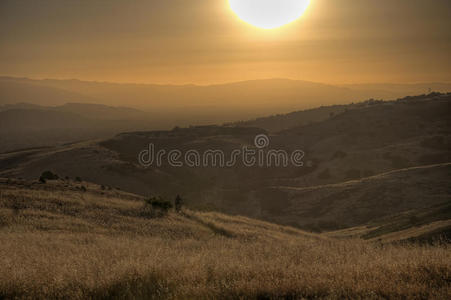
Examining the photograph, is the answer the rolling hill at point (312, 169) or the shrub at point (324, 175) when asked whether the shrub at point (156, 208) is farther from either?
the shrub at point (324, 175)

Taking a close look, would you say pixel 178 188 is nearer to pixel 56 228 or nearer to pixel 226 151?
pixel 226 151

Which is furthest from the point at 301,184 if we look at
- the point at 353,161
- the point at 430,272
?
the point at 430,272

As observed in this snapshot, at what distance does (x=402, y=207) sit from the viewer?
48.3 m

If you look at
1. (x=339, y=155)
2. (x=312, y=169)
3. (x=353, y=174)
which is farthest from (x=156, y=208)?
(x=339, y=155)

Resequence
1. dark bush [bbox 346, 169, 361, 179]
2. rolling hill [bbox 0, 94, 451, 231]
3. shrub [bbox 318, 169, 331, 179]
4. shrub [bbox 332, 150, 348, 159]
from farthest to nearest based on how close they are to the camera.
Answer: shrub [bbox 332, 150, 348, 159]
shrub [bbox 318, 169, 331, 179]
dark bush [bbox 346, 169, 361, 179]
rolling hill [bbox 0, 94, 451, 231]

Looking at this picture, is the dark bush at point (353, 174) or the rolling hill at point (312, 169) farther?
the dark bush at point (353, 174)

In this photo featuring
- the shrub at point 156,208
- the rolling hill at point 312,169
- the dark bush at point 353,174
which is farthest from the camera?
the dark bush at point 353,174

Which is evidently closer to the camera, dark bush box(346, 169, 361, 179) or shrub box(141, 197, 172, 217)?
shrub box(141, 197, 172, 217)

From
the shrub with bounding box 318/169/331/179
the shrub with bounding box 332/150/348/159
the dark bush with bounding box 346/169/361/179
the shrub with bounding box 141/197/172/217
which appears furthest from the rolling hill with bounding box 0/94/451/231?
the shrub with bounding box 141/197/172/217

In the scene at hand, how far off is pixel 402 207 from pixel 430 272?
45825 mm

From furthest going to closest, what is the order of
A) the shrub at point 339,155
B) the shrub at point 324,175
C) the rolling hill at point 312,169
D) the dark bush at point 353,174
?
1. the shrub at point 339,155
2. the shrub at point 324,175
3. the dark bush at point 353,174
4. the rolling hill at point 312,169

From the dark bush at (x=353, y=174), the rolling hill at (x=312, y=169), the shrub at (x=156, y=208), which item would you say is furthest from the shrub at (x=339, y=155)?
the shrub at (x=156, y=208)

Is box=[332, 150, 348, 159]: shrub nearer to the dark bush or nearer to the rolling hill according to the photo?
the rolling hill

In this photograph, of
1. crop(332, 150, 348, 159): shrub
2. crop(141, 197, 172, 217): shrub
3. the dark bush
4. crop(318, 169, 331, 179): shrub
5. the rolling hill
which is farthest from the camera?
crop(332, 150, 348, 159): shrub
